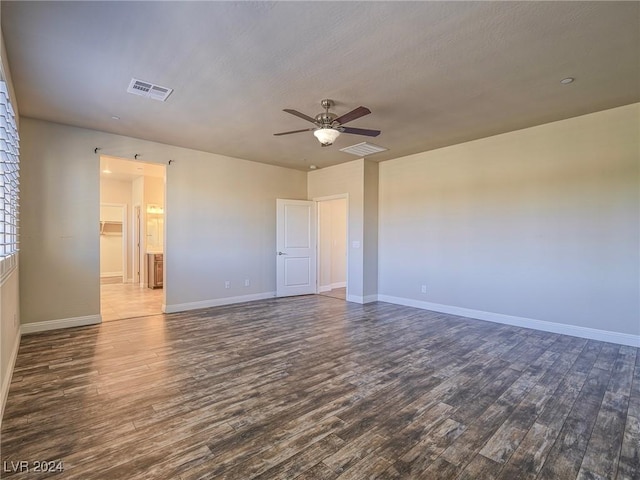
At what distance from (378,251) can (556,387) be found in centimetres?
400

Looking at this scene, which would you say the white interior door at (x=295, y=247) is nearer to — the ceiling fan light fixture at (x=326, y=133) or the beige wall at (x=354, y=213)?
the beige wall at (x=354, y=213)

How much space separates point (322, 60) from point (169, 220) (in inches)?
156

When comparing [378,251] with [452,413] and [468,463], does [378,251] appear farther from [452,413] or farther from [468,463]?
[468,463]

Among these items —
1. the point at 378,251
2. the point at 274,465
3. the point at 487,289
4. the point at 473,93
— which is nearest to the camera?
the point at 274,465

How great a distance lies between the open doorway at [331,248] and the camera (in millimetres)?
7715

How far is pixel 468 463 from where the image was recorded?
6.05 feet

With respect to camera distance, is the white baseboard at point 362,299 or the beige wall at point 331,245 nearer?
the white baseboard at point 362,299

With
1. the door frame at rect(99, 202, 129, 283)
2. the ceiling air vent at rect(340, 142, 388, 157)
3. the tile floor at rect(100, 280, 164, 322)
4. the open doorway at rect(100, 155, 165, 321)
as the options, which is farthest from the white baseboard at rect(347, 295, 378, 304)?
the door frame at rect(99, 202, 129, 283)

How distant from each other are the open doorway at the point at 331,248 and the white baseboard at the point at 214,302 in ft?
4.87

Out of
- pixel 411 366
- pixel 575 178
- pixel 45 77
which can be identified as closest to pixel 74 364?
pixel 45 77

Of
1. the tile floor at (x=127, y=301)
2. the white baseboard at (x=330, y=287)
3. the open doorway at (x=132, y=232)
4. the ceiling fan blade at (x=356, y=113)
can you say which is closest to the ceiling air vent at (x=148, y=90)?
the ceiling fan blade at (x=356, y=113)

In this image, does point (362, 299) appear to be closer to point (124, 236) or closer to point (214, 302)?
point (214, 302)

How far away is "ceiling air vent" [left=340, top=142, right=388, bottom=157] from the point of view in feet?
17.2

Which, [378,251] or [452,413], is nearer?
[452,413]
